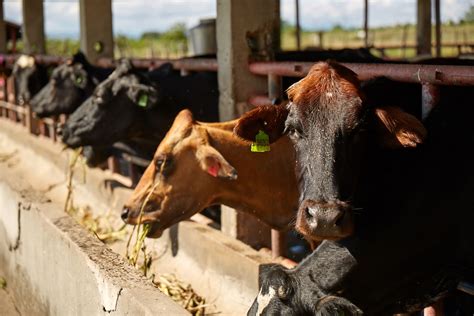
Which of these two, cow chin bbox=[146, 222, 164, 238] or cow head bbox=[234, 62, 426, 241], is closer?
cow head bbox=[234, 62, 426, 241]

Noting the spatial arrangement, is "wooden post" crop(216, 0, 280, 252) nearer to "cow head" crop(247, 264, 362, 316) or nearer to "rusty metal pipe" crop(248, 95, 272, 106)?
"rusty metal pipe" crop(248, 95, 272, 106)

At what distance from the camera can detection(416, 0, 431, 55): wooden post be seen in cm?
1131

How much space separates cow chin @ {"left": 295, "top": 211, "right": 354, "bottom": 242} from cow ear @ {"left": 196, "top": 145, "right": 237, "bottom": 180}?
4.68 ft

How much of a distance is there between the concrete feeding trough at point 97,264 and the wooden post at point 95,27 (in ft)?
9.06

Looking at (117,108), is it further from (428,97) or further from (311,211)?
(311,211)

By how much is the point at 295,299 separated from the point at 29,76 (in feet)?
25.2

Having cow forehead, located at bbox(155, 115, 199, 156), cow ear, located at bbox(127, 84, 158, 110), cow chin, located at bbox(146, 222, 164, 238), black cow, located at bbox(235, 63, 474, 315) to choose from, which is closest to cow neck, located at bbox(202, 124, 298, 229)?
cow forehead, located at bbox(155, 115, 199, 156)

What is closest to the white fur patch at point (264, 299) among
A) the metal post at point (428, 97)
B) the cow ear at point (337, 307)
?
the cow ear at point (337, 307)

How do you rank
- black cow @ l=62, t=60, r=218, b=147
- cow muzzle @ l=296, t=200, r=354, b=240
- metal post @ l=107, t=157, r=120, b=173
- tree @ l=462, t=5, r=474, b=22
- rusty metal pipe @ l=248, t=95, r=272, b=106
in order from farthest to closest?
tree @ l=462, t=5, r=474, b=22 → metal post @ l=107, t=157, r=120, b=173 → black cow @ l=62, t=60, r=218, b=147 → rusty metal pipe @ l=248, t=95, r=272, b=106 → cow muzzle @ l=296, t=200, r=354, b=240

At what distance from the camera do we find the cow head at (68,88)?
316 inches

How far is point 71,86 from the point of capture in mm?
8180

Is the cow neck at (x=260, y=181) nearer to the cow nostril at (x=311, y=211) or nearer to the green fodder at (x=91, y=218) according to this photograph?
the cow nostril at (x=311, y=211)

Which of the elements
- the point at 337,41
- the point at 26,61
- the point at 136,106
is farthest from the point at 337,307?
the point at 337,41

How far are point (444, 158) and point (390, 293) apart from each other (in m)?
A: 0.69
